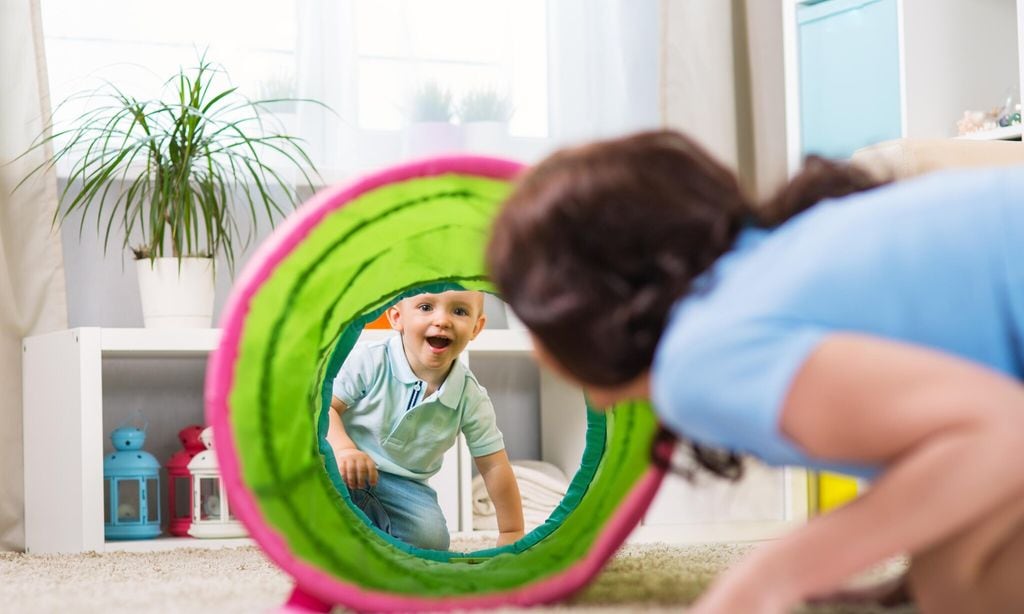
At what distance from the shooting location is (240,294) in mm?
1044

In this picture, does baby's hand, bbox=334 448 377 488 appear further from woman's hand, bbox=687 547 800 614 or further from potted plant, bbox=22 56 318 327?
woman's hand, bbox=687 547 800 614

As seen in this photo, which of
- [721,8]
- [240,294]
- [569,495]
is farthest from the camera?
[721,8]

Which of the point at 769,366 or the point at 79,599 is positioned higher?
the point at 769,366

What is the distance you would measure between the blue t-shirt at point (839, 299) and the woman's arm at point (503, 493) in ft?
3.39

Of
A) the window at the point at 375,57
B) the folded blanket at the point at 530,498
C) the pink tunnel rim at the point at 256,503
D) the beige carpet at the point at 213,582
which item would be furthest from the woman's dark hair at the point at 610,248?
the window at the point at 375,57

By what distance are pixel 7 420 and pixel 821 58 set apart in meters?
1.69

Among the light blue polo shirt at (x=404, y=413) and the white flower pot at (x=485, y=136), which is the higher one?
the white flower pot at (x=485, y=136)

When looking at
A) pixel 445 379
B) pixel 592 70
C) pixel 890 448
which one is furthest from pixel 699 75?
pixel 890 448

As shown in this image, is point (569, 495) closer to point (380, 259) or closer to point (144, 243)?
point (380, 259)

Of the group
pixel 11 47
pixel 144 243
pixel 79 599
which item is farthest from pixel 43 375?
pixel 79 599

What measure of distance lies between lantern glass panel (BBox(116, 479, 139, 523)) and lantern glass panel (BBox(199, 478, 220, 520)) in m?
0.12

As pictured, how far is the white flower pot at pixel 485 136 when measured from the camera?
2.47 m

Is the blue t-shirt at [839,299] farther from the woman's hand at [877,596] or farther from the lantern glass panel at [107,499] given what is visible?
the lantern glass panel at [107,499]

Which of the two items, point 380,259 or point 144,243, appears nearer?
point 380,259
